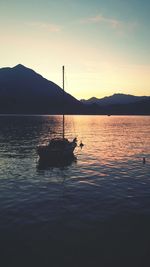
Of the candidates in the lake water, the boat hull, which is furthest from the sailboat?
the lake water

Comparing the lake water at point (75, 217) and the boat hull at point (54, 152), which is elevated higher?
the boat hull at point (54, 152)

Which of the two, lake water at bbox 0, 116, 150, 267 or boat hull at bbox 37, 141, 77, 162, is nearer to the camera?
lake water at bbox 0, 116, 150, 267

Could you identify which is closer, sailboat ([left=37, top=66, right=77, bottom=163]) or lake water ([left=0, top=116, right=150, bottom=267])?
lake water ([left=0, top=116, right=150, bottom=267])

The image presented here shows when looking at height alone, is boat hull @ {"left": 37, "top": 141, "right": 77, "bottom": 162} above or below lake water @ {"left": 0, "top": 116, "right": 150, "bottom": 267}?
above

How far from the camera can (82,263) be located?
52.1 ft

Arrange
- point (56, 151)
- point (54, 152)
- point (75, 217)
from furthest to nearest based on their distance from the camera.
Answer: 1. point (54, 152)
2. point (56, 151)
3. point (75, 217)

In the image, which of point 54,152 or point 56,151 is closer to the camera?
point 56,151

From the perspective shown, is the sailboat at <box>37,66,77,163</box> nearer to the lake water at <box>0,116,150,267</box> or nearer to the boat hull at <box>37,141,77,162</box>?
the boat hull at <box>37,141,77,162</box>

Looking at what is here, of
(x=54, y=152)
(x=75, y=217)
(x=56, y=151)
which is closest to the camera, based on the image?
(x=75, y=217)

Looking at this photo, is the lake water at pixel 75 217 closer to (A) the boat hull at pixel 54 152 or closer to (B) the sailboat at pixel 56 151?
(A) the boat hull at pixel 54 152

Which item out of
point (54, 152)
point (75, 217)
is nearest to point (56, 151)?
point (54, 152)

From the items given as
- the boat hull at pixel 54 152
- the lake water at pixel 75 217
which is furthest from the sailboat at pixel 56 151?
the lake water at pixel 75 217

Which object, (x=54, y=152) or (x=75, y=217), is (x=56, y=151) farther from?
(x=75, y=217)

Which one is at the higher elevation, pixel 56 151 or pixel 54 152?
pixel 56 151
